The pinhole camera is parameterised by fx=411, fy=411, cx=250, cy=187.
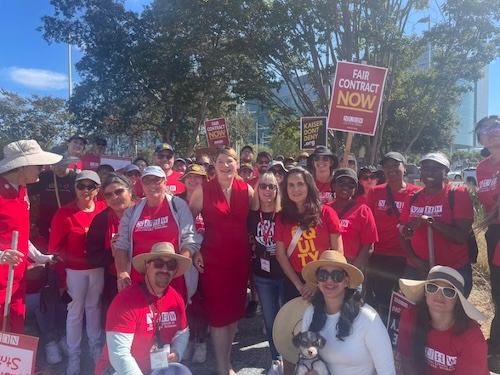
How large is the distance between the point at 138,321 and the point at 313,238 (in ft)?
4.91

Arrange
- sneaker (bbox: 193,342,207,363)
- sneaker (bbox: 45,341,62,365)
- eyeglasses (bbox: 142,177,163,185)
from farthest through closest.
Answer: sneaker (bbox: 193,342,207,363), sneaker (bbox: 45,341,62,365), eyeglasses (bbox: 142,177,163,185)

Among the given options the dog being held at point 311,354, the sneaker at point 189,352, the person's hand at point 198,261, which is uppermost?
the person's hand at point 198,261

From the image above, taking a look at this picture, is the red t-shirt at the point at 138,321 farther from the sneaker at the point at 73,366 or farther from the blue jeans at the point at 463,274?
the blue jeans at the point at 463,274

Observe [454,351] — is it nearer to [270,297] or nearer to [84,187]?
[270,297]

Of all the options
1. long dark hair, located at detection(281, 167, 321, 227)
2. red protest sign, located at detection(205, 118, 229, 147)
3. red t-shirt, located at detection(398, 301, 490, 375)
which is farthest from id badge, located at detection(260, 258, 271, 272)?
red protest sign, located at detection(205, 118, 229, 147)

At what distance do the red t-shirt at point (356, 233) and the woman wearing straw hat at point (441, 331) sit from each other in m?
0.78

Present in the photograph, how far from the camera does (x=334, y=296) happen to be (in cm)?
284

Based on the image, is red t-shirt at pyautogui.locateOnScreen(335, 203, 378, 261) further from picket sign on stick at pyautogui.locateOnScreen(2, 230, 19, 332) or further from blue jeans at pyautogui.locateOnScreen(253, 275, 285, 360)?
picket sign on stick at pyautogui.locateOnScreen(2, 230, 19, 332)

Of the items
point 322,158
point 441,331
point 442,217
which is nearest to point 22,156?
point 322,158

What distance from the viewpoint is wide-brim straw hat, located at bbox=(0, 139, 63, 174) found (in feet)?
10.9

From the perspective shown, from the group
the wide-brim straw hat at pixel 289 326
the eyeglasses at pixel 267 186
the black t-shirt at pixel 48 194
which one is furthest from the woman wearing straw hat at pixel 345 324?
the black t-shirt at pixel 48 194

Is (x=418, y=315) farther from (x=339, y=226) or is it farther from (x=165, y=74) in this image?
(x=165, y=74)

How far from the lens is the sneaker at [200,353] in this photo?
14.1 ft

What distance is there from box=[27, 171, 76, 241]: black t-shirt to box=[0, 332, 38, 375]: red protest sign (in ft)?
7.51
